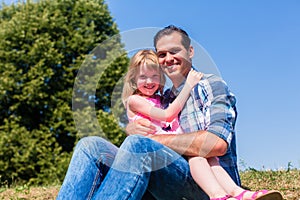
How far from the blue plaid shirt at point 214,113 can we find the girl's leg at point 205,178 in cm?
21

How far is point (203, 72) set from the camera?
134 inches

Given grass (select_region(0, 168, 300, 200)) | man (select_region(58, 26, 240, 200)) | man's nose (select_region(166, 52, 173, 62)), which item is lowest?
grass (select_region(0, 168, 300, 200))

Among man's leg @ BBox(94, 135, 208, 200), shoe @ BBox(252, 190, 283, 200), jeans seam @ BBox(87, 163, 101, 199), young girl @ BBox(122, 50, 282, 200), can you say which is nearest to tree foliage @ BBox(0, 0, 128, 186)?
young girl @ BBox(122, 50, 282, 200)

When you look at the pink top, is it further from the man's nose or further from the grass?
the grass

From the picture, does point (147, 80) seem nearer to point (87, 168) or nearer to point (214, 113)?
point (214, 113)

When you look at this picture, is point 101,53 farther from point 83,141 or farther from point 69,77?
point 69,77

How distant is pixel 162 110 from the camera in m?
3.39

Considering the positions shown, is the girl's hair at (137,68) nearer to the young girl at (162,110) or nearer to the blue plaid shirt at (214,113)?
the young girl at (162,110)

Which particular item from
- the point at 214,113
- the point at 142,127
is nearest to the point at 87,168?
the point at 142,127

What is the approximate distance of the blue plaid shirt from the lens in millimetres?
3115

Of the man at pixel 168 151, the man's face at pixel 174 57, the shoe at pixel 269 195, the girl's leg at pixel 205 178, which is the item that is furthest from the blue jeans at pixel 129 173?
the man's face at pixel 174 57

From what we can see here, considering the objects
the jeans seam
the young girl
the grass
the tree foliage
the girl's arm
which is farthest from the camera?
the tree foliage

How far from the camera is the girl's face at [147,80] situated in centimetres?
351

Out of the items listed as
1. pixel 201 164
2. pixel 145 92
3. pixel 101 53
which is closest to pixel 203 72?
pixel 145 92
